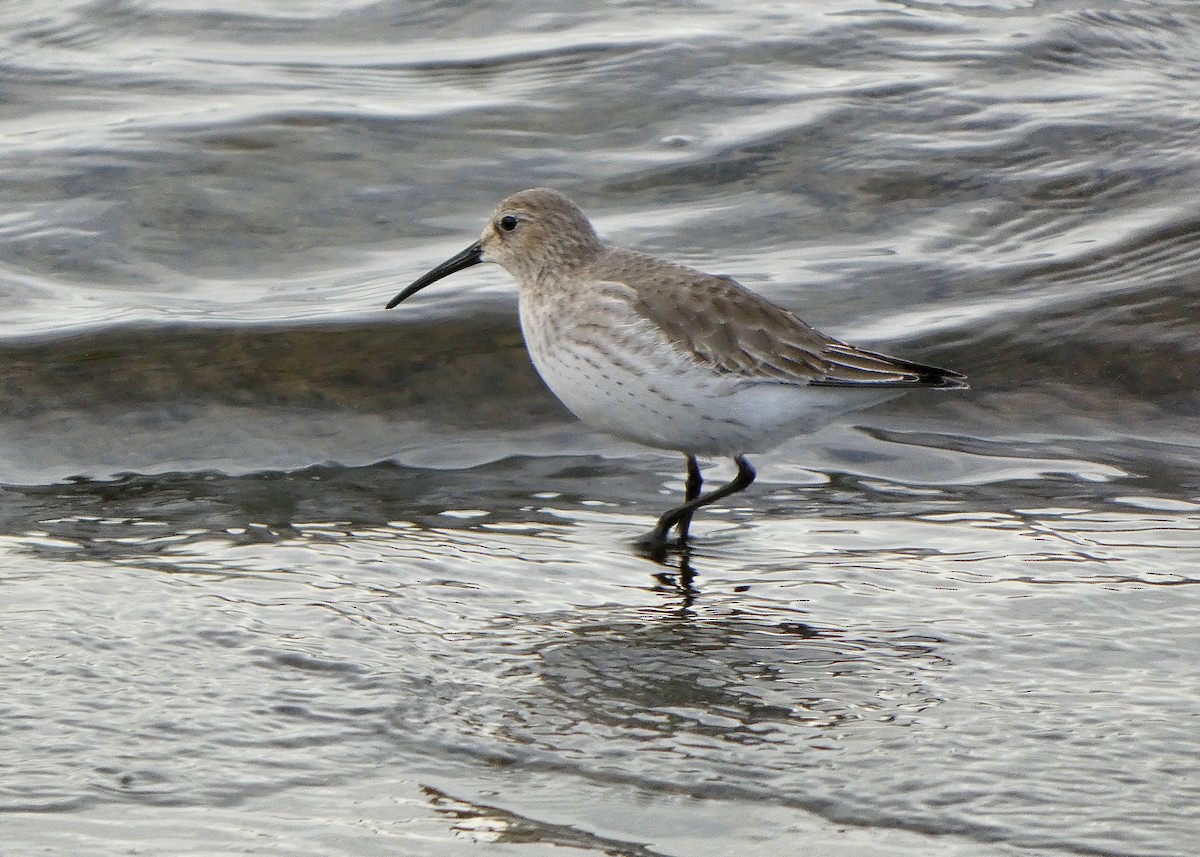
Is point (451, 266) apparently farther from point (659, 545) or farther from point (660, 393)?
point (659, 545)

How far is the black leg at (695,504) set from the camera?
5215 mm

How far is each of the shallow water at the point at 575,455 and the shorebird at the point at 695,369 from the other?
14.6 inches

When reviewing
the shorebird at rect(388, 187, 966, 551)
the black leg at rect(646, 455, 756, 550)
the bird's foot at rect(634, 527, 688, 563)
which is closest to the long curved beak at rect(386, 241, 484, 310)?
the shorebird at rect(388, 187, 966, 551)

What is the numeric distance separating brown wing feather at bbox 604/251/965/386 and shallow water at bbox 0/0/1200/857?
52 cm

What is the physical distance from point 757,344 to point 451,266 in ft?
5.16

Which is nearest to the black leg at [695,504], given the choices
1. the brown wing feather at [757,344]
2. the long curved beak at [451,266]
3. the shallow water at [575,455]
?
the shallow water at [575,455]

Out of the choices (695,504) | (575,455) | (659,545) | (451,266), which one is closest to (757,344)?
(695,504)

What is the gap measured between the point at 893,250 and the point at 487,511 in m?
2.87

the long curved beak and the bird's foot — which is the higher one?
the long curved beak

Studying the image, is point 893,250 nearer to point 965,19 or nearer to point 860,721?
point 965,19

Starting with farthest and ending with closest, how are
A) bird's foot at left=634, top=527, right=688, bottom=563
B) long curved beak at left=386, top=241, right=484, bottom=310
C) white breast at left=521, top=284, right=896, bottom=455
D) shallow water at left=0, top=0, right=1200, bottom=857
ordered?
1. long curved beak at left=386, top=241, right=484, bottom=310
2. white breast at left=521, top=284, right=896, bottom=455
3. bird's foot at left=634, top=527, right=688, bottom=563
4. shallow water at left=0, top=0, right=1200, bottom=857

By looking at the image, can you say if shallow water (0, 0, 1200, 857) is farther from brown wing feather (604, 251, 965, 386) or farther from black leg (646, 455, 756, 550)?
brown wing feather (604, 251, 965, 386)

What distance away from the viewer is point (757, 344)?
529cm

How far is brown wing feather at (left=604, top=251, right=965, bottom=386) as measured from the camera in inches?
206
